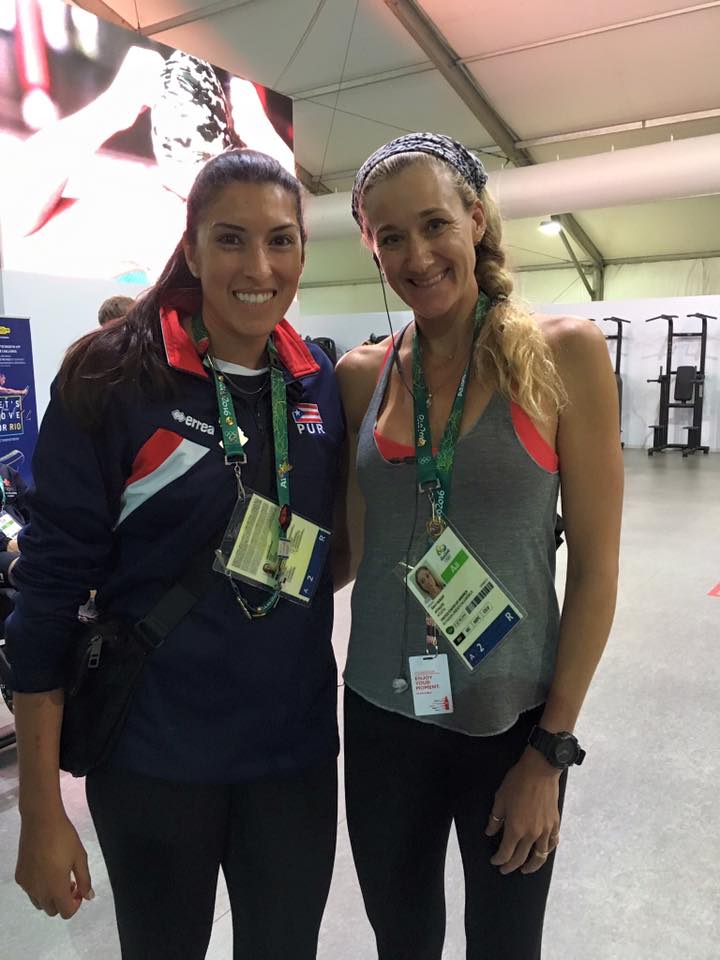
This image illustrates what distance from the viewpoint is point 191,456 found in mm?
985

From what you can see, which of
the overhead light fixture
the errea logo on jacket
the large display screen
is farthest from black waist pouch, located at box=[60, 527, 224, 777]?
the overhead light fixture

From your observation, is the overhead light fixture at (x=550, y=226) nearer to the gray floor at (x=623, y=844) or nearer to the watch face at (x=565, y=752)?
the gray floor at (x=623, y=844)

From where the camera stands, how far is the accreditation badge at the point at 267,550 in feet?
3.29

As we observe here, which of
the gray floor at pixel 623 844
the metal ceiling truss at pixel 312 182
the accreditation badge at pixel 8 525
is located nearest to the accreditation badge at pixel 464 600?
the gray floor at pixel 623 844

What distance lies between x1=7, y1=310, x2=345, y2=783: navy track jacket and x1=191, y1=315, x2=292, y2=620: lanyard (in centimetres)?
1

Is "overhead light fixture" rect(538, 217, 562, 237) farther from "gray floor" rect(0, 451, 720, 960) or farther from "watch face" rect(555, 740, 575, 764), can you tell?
"watch face" rect(555, 740, 575, 764)

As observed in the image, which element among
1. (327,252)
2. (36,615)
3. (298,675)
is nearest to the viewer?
(36,615)

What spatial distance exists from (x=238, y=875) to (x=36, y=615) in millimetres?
511

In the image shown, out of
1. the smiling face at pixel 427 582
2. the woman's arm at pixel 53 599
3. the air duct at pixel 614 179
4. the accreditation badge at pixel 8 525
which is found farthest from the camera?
the air duct at pixel 614 179

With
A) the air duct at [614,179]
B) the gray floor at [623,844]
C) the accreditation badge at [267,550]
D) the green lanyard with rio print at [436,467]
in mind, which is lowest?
the gray floor at [623,844]

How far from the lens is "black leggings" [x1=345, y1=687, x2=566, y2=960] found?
1.06 m

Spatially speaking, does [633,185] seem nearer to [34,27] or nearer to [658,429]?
[658,429]

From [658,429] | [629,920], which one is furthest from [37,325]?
[658,429]

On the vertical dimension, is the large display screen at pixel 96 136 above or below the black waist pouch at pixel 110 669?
above
